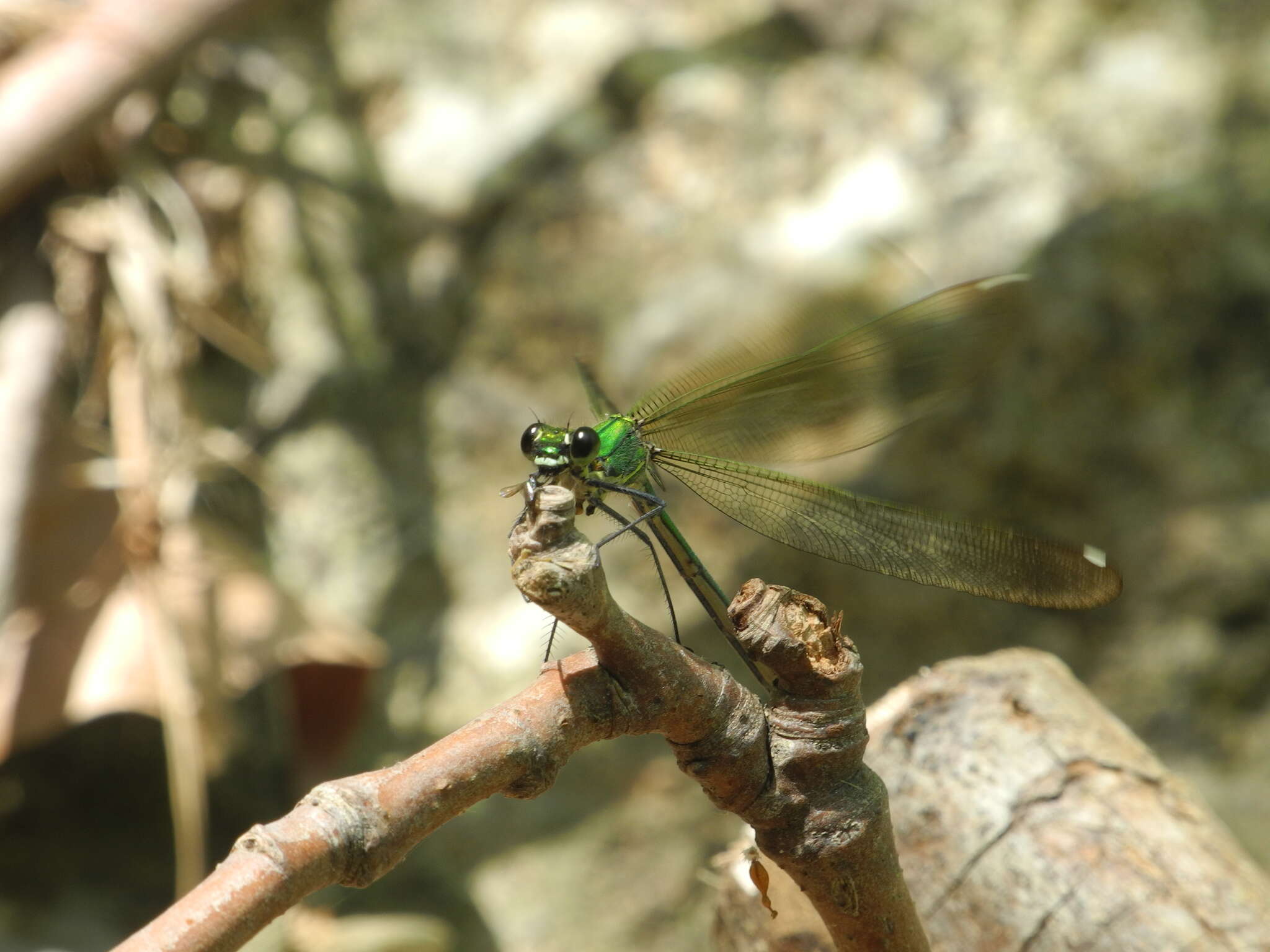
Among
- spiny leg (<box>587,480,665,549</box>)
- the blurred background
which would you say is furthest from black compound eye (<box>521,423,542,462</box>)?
the blurred background

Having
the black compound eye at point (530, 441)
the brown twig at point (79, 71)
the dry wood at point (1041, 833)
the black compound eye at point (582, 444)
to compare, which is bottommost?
the dry wood at point (1041, 833)

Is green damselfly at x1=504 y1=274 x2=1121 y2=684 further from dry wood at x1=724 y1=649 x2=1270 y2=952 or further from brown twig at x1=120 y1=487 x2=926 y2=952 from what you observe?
brown twig at x1=120 y1=487 x2=926 y2=952

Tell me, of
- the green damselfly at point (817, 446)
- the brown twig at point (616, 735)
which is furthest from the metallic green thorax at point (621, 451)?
the brown twig at point (616, 735)

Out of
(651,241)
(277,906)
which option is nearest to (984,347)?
(651,241)

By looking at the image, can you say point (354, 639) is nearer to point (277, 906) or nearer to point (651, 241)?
point (651, 241)

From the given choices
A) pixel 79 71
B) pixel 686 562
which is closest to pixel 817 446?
pixel 686 562

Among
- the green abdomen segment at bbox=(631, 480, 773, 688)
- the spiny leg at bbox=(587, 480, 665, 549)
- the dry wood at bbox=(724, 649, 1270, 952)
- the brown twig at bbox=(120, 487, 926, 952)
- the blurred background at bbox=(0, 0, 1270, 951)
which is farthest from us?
the blurred background at bbox=(0, 0, 1270, 951)

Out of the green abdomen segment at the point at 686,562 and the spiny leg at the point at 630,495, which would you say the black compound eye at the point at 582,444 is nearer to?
the spiny leg at the point at 630,495

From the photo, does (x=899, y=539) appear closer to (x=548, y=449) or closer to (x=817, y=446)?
(x=817, y=446)
